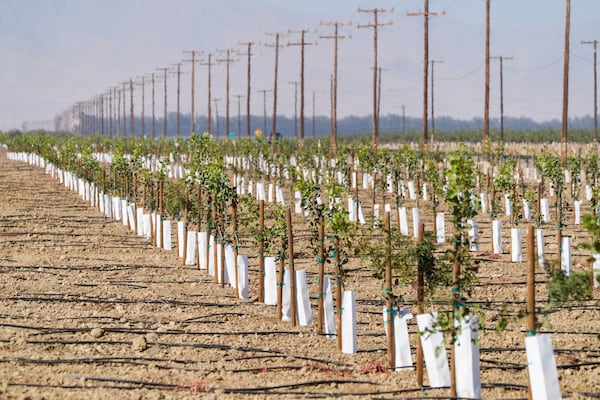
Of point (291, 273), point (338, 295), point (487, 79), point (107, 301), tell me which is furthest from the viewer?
point (487, 79)

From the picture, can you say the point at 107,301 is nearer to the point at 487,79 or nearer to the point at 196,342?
the point at 196,342

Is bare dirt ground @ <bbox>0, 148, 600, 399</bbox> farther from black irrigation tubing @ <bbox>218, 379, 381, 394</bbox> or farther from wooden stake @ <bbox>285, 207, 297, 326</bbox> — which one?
wooden stake @ <bbox>285, 207, 297, 326</bbox>

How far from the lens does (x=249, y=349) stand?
35.0 feet

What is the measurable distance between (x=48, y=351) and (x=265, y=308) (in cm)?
369

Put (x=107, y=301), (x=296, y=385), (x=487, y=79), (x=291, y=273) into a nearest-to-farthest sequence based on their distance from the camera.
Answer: (x=296, y=385) < (x=291, y=273) < (x=107, y=301) < (x=487, y=79)

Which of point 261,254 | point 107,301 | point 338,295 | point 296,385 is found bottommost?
point 296,385

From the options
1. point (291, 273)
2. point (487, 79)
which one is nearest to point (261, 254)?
point (291, 273)

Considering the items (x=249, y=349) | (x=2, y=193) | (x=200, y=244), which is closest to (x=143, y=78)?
(x=2, y=193)

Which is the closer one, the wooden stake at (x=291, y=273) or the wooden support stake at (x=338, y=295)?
Answer: the wooden support stake at (x=338, y=295)

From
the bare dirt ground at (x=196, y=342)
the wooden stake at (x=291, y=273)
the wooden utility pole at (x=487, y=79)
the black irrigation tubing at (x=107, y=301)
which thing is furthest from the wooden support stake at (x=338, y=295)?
the wooden utility pole at (x=487, y=79)

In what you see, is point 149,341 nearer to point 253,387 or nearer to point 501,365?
point 253,387

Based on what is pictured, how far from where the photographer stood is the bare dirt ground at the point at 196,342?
9.26 m

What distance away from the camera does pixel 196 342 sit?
11.2m

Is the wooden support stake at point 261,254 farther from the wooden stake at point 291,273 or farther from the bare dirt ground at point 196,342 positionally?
the wooden stake at point 291,273
